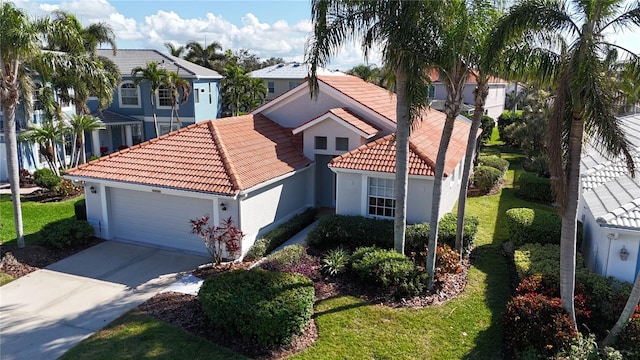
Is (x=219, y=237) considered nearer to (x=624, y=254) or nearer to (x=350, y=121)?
(x=350, y=121)

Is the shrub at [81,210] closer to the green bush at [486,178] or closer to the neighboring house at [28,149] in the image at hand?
the neighboring house at [28,149]

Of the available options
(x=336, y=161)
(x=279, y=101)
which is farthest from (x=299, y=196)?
(x=279, y=101)

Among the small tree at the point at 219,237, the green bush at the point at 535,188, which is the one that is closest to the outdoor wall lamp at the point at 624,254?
the small tree at the point at 219,237

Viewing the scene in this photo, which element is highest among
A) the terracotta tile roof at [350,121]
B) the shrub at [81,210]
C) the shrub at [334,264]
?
the terracotta tile roof at [350,121]

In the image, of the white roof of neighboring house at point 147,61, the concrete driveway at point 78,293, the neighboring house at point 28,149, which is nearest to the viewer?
the concrete driveway at point 78,293

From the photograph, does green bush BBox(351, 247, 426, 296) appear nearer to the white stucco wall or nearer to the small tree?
the small tree

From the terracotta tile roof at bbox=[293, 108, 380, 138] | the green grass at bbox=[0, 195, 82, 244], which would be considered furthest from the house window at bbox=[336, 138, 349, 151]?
the green grass at bbox=[0, 195, 82, 244]

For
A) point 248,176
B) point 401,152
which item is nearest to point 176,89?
point 248,176
